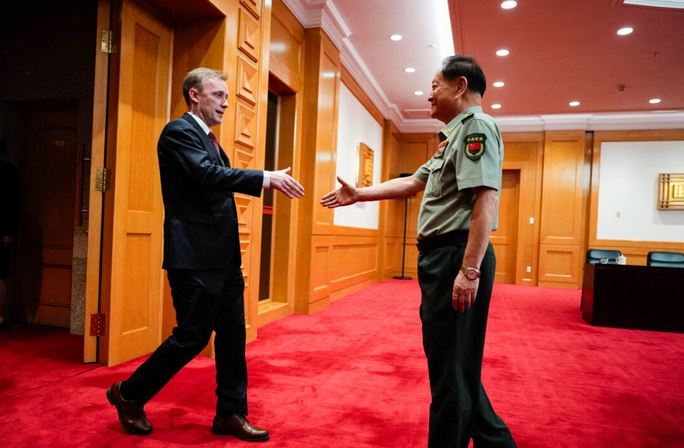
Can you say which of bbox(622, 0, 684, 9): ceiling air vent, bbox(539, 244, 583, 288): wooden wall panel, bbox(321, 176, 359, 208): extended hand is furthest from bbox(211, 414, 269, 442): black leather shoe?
bbox(539, 244, 583, 288): wooden wall panel

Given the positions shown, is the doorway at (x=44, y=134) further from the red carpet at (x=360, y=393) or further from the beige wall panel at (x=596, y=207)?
the beige wall panel at (x=596, y=207)

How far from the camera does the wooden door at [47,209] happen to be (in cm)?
383

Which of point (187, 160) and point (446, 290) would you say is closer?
point (446, 290)

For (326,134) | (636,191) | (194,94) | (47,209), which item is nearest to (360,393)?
(194,94)

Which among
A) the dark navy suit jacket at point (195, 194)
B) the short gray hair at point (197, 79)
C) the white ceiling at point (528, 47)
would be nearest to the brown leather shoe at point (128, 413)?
the dark navy suit jacket at point (195, 194)

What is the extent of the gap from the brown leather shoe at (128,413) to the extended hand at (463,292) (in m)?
1.36

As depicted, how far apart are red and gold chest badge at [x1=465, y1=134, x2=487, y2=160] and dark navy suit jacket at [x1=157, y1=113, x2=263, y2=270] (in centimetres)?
77

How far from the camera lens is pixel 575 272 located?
8742mm

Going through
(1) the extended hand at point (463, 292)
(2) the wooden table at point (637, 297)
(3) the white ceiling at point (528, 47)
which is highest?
(3) the white ceiling at point (528, 47)

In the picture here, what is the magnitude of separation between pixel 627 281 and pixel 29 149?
580 centimetres

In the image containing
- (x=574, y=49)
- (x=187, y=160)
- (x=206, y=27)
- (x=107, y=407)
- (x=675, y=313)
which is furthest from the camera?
(x=574, y=49)

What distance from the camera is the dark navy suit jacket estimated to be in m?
1.76

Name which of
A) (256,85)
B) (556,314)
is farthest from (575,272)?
(256,85)

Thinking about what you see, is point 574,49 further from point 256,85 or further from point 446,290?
point 446,290
